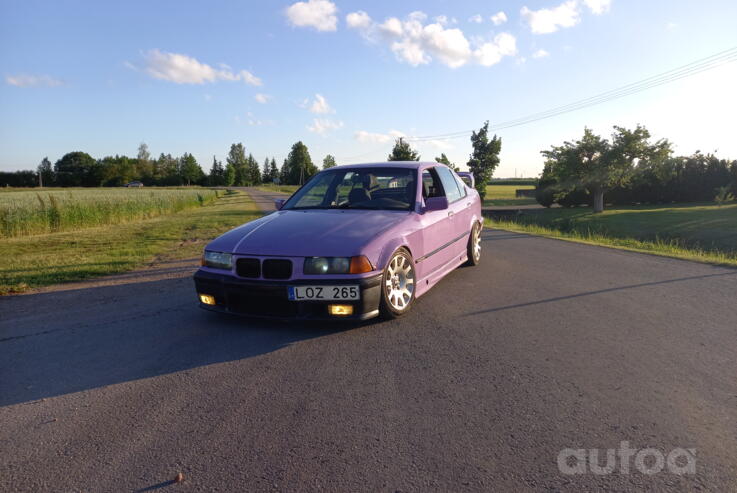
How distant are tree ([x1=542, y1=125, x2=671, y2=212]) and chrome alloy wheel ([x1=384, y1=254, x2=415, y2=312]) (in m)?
36.6

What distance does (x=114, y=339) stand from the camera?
159 inches

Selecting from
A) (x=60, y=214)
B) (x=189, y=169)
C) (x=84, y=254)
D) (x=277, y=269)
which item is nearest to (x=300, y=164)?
(x=189, y=169)

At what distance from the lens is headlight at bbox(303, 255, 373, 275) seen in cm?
387

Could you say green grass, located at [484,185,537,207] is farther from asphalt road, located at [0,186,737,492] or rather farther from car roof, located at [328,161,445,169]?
asphalt road, located at [0,186,737,492]

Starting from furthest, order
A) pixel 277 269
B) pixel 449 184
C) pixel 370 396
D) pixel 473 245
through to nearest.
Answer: pixel 473 245
pixel 449 184
pixel 277 269
pixel 370 396

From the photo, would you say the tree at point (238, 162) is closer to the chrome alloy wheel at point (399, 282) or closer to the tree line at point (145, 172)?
the tree line at point (145, 172)

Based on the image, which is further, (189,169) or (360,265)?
(189,169)

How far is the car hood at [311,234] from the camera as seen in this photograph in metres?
3.96

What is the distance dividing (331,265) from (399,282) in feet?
2.72

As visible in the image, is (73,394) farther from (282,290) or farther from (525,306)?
(525,306)

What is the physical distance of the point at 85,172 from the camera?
10775cm

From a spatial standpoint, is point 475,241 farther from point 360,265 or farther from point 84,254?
point 84,254

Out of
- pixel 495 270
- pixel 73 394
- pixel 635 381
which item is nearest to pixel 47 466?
pixel 73 394

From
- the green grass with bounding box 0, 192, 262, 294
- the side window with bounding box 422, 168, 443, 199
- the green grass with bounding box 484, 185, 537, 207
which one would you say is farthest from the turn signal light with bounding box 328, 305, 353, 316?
the green grass with bounding box 484, 185, 537, 207
